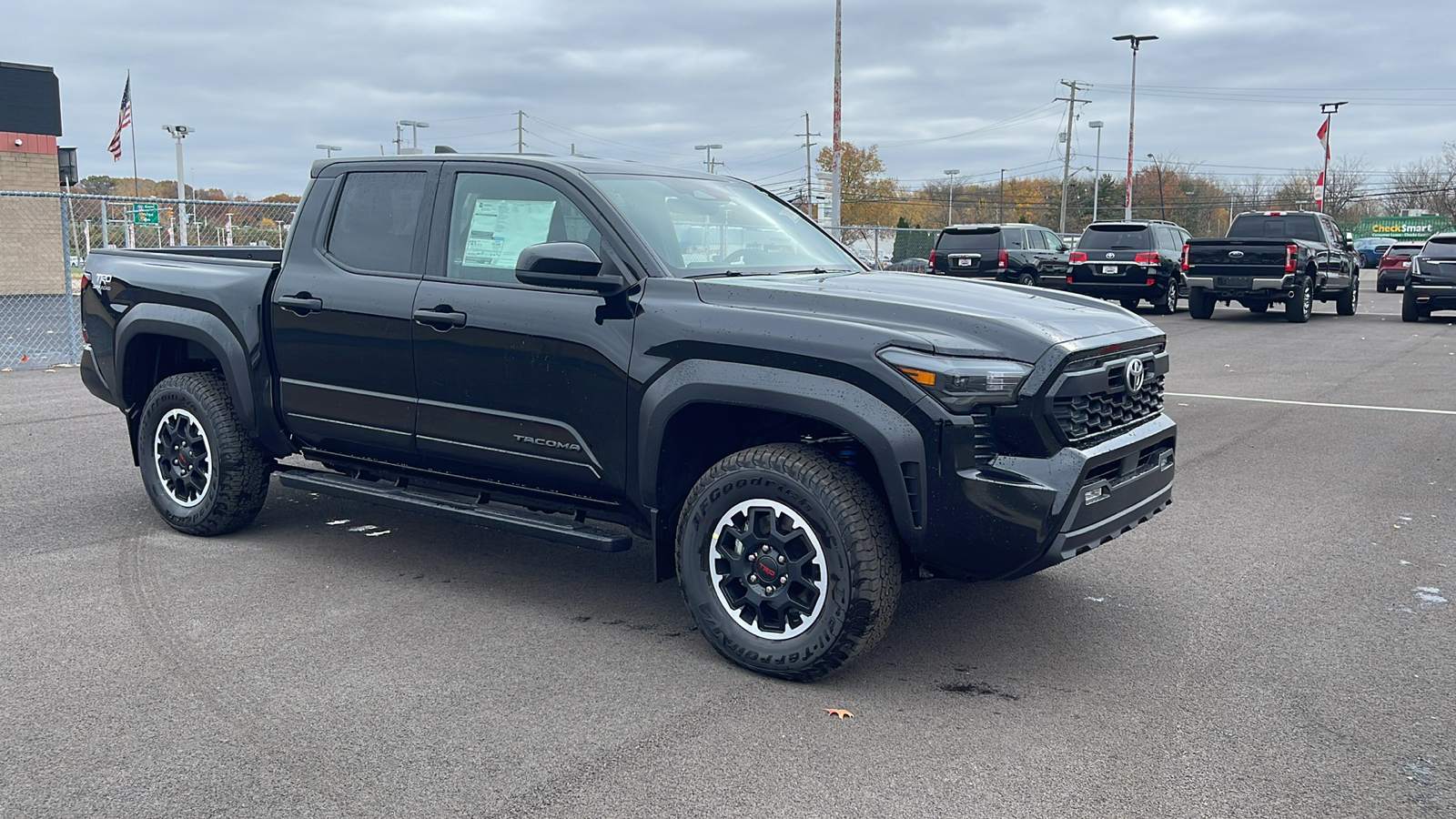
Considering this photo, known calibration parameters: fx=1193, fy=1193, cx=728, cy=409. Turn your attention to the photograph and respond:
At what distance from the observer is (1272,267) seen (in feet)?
67.2

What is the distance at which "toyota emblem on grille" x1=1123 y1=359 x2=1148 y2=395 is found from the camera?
4.37 meters

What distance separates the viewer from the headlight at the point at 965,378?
3838 millimetres

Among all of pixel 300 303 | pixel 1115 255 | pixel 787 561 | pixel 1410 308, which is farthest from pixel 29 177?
pixel 787 561

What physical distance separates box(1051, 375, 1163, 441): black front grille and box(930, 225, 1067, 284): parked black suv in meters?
20.3

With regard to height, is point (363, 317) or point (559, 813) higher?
point (363, 317)

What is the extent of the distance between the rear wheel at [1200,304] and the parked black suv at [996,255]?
3.81 metres

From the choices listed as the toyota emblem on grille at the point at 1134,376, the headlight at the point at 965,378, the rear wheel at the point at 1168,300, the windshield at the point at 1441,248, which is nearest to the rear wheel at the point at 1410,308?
the windshield at the point at 1441,248

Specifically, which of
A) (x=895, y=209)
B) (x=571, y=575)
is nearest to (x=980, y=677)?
(x=571, y=575)

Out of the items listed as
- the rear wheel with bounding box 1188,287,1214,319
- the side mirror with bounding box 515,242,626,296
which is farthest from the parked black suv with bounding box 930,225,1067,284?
the side mirror with bounding box 515,242,626,296

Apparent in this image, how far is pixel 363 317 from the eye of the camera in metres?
5.25

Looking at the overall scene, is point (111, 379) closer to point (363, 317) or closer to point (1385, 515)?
Answer: point (363, 317)

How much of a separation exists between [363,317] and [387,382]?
31cm

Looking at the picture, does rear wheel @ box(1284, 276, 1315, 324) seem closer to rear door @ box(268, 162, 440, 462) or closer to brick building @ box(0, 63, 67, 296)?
rear door @ box(268, 162, 440, 462)

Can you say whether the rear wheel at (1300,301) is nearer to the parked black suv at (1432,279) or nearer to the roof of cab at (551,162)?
the parked black suv at (1432,279)
